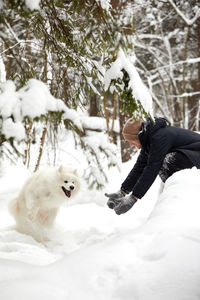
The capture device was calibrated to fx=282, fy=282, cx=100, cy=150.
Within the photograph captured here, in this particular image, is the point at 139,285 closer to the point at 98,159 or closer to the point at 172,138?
the point at 98,159

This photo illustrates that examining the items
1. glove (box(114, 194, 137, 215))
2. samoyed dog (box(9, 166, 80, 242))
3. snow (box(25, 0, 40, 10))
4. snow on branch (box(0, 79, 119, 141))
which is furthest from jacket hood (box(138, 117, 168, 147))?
snow (box(25, 0, 40, 10))

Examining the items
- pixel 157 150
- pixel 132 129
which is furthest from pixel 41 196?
pixel 157 150

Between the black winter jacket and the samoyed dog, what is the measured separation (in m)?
0.93

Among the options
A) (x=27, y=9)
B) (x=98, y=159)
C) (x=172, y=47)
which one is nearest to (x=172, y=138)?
(x=98, y=159)

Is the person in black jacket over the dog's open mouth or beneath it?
over

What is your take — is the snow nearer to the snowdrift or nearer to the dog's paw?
the snowdrift

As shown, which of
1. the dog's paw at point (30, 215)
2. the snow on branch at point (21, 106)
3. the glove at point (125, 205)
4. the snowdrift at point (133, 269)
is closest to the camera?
the snowdrift at point (133, 269)

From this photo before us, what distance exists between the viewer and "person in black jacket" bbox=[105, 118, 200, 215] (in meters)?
3.46

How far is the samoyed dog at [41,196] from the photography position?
387 cm

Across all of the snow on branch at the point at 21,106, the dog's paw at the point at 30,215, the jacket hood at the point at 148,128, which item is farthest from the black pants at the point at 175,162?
the snow on branch at the point at 21,106

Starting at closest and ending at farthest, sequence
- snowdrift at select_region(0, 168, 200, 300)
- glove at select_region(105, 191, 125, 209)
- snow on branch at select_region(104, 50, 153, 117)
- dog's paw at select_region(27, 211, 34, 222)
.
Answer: snowdrift at select_region(0, 168, 200, 300), snow on branch at select_region(104, 50, 153, 117), glove at select_region(105, 191, 125, 209), dog's paw at select_region(27, 211, 34, 222)

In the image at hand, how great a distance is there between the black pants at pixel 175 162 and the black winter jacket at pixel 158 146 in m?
0.06

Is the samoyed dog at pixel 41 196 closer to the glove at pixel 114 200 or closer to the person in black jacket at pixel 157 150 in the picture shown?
the glove at pixel 114 200

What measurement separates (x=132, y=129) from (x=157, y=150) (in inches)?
17.9
